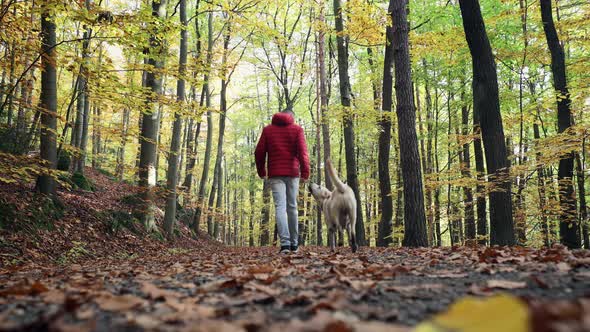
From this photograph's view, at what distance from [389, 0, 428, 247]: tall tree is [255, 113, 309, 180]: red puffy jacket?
230 centimetres

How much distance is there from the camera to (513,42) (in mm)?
14938

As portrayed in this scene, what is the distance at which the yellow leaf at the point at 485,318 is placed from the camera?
1.07 meters

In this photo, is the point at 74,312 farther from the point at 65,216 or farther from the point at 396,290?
the point at 65,216

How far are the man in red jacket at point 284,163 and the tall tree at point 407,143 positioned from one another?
7.55 ft

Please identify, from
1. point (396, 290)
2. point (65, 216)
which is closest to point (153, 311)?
point (396, 290)

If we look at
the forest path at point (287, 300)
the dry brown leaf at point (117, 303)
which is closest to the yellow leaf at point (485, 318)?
the forest path at point (287, 300)

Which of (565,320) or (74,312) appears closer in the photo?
(565,320)

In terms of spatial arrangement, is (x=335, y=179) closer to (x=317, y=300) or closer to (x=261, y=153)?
(x=261, y=153)

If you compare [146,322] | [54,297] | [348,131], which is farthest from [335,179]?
[348,131]

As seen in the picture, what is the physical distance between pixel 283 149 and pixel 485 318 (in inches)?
231

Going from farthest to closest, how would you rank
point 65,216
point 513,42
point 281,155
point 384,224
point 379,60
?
point 379,60 < point 513,42 < point 384,224 < point 65,216 < point 281,155

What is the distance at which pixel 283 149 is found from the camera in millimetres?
6887

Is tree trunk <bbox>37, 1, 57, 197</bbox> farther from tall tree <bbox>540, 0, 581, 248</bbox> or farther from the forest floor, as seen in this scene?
tall tree <bbox>540, 0, 581, 248</bbox>

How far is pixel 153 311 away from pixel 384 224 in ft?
39.0
